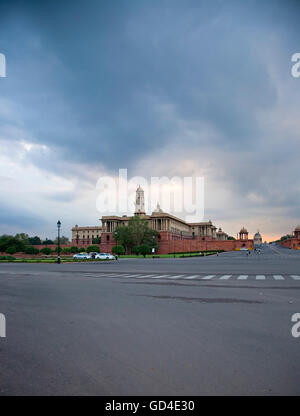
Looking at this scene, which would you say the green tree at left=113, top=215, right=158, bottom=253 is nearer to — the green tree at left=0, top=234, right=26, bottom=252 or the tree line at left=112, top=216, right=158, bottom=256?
the tree line at left=112, top=216, right=158, bottom=256

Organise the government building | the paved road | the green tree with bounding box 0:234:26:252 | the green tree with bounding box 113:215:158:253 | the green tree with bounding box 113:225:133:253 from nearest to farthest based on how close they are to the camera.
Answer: the paved road < the green tree with bounding box 0:234:26:252 < the green tree with bounding box 113:225:133:253 < the green tree with bounding box 113:215:158:253 < the government building

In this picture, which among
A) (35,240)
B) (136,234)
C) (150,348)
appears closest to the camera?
(150,348)

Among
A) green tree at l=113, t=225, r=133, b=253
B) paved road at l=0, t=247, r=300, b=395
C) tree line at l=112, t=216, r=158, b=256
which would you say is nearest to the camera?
paved road at l=0, t=247, r=300, b=395

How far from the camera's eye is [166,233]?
395ft

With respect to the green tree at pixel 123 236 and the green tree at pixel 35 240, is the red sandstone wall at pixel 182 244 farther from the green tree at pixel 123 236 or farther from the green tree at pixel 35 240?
the green tree at pixel 35 240

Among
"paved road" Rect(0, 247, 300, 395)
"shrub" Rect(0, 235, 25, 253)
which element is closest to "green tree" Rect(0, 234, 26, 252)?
"shrub" Rect(0, 235, 25, 253)

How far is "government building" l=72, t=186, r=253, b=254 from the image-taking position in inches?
4784

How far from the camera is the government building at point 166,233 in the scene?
121525 millimetres

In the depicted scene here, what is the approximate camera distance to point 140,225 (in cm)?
10544

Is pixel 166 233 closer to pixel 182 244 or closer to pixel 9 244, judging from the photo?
pixel 182 244

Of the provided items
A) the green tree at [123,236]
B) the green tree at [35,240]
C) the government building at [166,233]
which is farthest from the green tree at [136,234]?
the green tree at [35,240]

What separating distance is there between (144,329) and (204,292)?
680 cm

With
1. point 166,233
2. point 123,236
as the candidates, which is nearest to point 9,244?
point 123,236

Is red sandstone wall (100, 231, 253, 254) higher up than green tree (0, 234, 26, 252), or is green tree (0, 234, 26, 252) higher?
green tree (0, 234, 26, 252)
